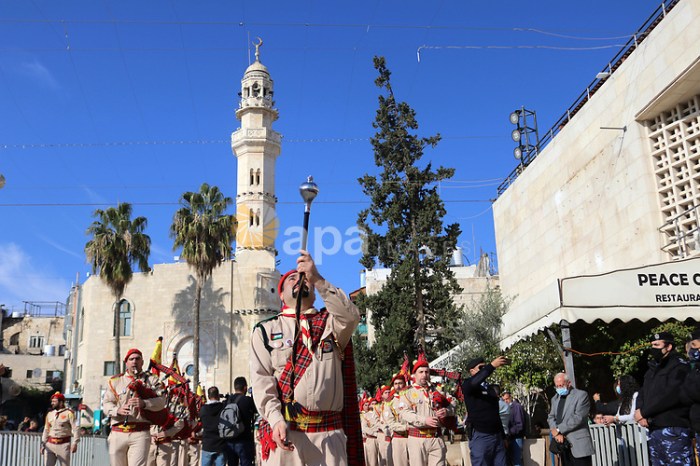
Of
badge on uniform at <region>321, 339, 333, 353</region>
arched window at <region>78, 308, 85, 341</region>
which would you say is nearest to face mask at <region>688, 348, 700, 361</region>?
badge on uniform at <region>321, 339, 333, 353</region>

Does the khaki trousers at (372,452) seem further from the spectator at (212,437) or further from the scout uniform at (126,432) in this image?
the scout uniform at (126,432)

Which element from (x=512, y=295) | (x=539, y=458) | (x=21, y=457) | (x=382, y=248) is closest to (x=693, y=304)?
(x=539, y=458)

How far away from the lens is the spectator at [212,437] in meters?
11.0

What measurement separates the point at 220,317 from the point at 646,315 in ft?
130

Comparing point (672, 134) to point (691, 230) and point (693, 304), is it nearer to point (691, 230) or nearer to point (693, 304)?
point (691, 230)

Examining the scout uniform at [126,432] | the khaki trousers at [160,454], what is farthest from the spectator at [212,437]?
the scout uniform at [126,432]

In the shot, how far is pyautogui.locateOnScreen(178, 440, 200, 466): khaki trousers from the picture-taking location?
12445mm

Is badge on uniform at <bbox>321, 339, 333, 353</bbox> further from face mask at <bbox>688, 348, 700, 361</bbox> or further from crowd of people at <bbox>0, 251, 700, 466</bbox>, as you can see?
face mask at <bbox>688, 348, 700, 361</bbox>

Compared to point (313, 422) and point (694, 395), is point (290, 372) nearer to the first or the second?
point (313, 422)

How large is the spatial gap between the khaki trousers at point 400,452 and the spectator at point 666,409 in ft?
13.0

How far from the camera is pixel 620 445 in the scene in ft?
31.7

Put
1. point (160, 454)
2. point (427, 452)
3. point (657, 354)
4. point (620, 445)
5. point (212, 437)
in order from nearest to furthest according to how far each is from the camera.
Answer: point (657, 354), point (427, 452), point (620, 445), point (212, 437), point (160, 454)

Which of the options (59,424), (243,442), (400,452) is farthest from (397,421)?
(59,424)

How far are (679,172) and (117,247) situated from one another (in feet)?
106
